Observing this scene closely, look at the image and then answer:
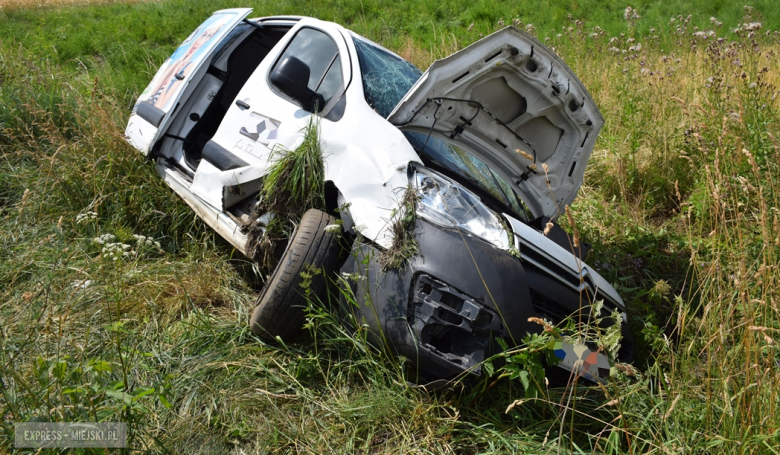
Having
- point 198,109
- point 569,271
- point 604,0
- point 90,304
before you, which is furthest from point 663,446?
point 604,0

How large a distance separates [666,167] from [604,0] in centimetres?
818

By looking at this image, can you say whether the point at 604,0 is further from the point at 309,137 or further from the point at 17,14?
the point at 17,14

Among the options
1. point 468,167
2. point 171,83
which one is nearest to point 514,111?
point 468,167

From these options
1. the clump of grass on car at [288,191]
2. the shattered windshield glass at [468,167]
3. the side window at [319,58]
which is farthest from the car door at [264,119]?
the shattered windshield glass at [468,167]

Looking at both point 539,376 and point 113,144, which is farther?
point 113,144

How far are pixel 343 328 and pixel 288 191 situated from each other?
93 centimetres

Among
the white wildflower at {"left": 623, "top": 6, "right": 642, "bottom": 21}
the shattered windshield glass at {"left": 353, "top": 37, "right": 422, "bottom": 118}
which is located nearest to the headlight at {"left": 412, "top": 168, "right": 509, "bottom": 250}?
the shattered windshield glass at {"left": 353, "top": 37, "right": 422, "bottom": 118}

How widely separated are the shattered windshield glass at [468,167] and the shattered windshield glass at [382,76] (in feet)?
0.98

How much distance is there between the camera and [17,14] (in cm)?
1084

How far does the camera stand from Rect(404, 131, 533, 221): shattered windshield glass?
350cm

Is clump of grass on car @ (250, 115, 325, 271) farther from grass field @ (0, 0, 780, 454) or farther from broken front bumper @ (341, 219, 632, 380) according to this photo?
broken front bumper @ (341, 219, 632, 380)

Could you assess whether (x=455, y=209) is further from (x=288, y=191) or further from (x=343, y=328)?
(x=288, y=191)

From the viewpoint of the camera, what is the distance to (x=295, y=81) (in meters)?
3.38

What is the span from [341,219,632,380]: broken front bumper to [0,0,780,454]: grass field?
228 millimetres
